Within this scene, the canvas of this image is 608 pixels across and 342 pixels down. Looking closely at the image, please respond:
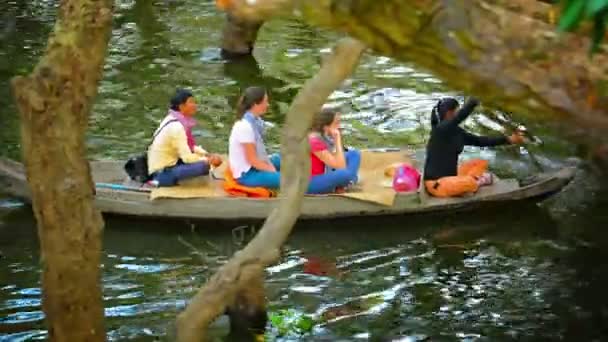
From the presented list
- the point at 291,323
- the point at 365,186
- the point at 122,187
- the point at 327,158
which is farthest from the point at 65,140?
the point at 365,186

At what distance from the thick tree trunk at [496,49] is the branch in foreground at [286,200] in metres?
0.69

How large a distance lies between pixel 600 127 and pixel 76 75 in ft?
9.62

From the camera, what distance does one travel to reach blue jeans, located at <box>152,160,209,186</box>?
368 inches

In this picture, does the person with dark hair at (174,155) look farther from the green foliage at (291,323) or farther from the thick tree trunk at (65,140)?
the thick tree trunk at (65,140)

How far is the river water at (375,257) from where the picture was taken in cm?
761

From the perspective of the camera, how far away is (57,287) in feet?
18.9

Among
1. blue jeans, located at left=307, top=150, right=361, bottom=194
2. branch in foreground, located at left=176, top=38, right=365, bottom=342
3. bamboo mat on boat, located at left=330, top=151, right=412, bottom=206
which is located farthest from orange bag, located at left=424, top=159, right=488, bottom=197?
branch in foreground, located at left=176, top=38, right=365, bottom=342

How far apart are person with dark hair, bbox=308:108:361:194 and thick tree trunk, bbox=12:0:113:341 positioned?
377 cm

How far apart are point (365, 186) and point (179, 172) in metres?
1.59

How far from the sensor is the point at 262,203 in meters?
9.10

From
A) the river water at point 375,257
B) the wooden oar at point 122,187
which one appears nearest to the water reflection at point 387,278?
the river water at point 375,257

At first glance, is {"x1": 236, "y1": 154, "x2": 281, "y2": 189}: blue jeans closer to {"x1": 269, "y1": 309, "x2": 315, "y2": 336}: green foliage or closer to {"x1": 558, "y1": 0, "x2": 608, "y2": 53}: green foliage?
{"x1": 269, "y1": 309, "x2": 315, "y2": 336}: green foliage

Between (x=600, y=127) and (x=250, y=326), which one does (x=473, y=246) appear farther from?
(x=600, y=127)

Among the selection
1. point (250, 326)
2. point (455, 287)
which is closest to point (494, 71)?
point (250, 326)
